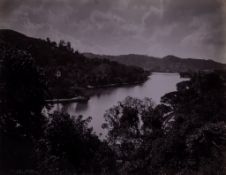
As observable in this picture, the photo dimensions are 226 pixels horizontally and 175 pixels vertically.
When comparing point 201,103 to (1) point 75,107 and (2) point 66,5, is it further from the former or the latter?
(2) point 66,5

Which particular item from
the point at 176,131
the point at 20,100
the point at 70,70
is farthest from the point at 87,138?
the point at 70,70

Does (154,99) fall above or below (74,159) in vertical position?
A: above

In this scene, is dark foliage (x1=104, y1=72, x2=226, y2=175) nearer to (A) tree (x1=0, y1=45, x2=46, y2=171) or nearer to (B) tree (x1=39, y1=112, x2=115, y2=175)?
(B) tree (x1=39, y1=112, x2=115, y2=175)

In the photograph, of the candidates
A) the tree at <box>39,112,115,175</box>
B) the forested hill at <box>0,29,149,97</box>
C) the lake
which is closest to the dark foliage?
the lake

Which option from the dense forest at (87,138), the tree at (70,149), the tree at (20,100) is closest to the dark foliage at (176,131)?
the dense forest at (87,138)

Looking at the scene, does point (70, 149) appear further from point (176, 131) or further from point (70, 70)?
point (70, 70)

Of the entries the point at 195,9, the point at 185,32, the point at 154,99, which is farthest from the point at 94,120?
the point at 195,9
